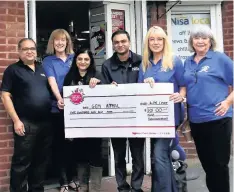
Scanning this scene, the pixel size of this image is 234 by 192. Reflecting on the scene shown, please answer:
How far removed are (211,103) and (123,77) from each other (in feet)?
3.36

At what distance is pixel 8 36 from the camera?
499 centimetres

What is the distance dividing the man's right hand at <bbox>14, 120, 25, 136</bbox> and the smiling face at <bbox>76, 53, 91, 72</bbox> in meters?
0.88

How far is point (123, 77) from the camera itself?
445cm

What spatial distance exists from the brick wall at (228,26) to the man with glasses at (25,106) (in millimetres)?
3399

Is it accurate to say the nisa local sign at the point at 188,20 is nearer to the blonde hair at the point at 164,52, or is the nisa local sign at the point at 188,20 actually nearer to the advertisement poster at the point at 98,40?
the advertisement poster at the point at 98,40

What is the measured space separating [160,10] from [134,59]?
6.74ft

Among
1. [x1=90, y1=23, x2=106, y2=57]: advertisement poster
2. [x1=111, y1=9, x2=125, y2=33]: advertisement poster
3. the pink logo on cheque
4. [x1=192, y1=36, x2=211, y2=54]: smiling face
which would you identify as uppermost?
[x1=111, y1=9, x2=125, y2=33]: advertisement poster

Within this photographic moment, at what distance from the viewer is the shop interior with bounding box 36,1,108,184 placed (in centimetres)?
633

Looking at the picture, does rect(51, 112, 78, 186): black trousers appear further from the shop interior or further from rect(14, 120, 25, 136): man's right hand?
the shop interior

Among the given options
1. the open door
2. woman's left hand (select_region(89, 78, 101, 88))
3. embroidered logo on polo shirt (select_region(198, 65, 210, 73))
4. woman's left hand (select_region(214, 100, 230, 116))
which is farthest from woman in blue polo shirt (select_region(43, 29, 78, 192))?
woman's left hand (select_region(214, 100, 230, 116))

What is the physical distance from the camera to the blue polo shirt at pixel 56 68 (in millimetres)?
4730

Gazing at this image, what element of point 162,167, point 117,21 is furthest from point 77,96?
point 117,21

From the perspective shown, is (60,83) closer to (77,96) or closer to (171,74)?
(77,96)

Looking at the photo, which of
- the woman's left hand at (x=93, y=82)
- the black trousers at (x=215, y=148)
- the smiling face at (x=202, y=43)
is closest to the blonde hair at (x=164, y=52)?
the smiling face at (x=202, y=43)
